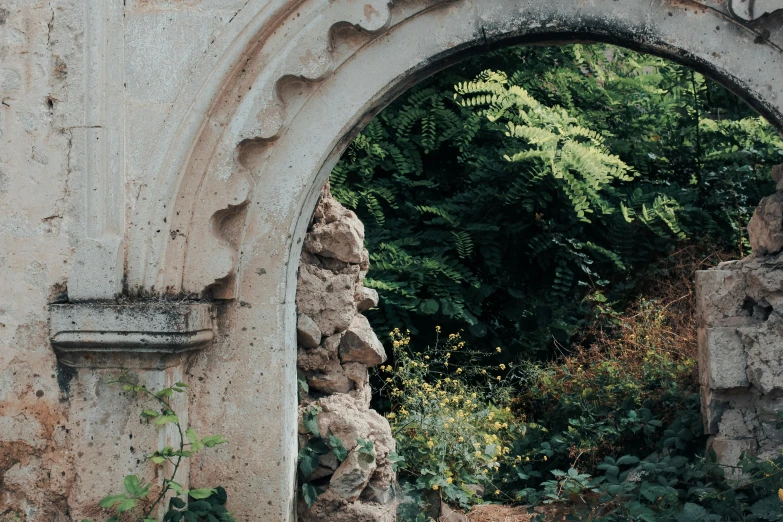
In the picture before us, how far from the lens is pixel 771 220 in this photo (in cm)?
413

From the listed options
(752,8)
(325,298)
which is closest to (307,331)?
(325,298)

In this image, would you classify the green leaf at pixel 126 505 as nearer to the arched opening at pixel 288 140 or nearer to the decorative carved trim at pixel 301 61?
the arched opening at pixel 288 140

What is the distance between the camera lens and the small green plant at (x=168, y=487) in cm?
332

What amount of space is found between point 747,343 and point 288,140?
249 cm

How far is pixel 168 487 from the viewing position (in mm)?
3355

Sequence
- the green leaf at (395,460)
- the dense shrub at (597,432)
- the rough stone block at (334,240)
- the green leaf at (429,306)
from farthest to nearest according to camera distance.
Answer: the green leaf at (429,306)
the rough stone block at (334,240)
the green leaf at (395,460)
the dense shrub at (597,432)

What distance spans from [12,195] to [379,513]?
214 centimetres

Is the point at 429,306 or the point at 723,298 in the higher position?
the point at 429,306

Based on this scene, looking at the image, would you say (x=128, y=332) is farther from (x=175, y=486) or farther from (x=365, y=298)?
(x=365, y=298)

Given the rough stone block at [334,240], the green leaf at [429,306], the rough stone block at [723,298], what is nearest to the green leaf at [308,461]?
the rough stone block at [334,240]

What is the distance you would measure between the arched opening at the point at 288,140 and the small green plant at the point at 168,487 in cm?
15

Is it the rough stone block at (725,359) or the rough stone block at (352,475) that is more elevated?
the rough stone block at (725,359)

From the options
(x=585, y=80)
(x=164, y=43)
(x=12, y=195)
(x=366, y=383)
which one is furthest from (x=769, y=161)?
(x=12, y=195)

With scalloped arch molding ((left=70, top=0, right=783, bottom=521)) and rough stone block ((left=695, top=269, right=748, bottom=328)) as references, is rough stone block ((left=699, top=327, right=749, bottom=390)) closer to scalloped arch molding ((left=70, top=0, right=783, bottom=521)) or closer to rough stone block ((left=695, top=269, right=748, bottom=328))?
rough stone block ((left=695, top=269, right=748, bottom=328))
